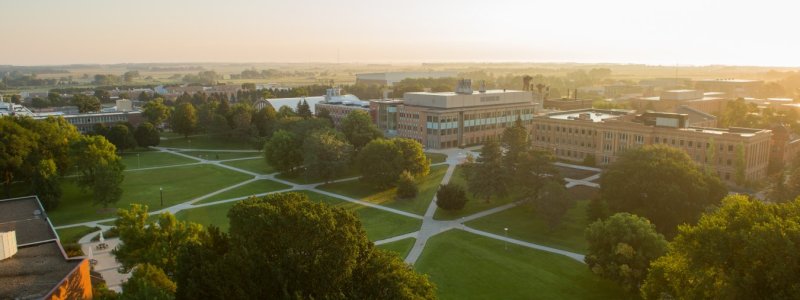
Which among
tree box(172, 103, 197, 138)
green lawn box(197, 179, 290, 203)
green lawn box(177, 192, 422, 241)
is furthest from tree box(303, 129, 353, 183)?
tree box(172, 103, 197, 138)

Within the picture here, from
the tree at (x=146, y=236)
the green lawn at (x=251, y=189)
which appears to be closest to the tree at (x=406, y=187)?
the green lawn at (x=251, y=189)

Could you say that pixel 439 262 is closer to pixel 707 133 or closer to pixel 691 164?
pixel 691 164

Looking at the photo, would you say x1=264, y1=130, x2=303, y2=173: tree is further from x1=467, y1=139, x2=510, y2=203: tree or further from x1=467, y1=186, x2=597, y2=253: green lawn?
x1=467, y1=186, x2=597, y2=253: green lawn

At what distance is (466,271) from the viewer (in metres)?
44.6

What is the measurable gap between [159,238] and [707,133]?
213 ft

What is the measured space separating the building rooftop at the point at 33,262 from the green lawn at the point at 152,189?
74.9ft

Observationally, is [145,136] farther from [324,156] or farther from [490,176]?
[490,176]

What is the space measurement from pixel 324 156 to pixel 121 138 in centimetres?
4351

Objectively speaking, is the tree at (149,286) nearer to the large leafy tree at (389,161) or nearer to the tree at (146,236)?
the tree at (146,236)

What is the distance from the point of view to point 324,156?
233 ft

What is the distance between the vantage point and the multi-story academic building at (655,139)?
6938cm

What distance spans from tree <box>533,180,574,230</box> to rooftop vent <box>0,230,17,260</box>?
1566 inches

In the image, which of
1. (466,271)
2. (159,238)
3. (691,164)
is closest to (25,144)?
(159,238)

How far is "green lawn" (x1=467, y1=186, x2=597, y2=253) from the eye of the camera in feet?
166
